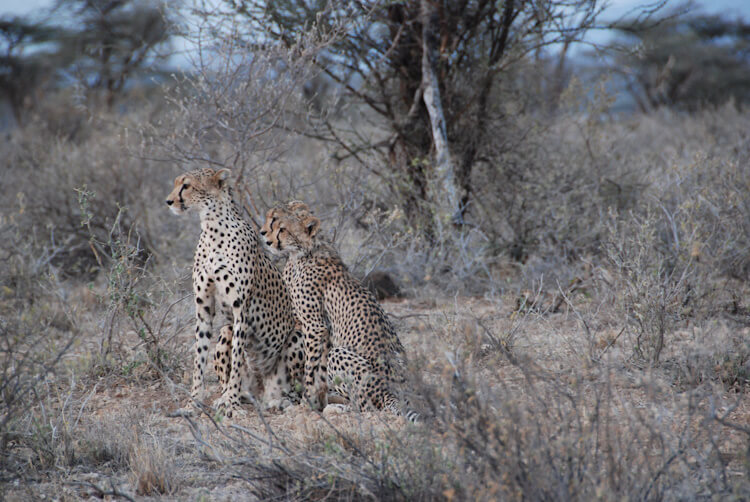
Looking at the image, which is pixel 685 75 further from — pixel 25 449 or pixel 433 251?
pixel 25 449

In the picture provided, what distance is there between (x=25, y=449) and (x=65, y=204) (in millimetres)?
4966

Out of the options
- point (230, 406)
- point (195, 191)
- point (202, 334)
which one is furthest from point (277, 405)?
point (195, 191)

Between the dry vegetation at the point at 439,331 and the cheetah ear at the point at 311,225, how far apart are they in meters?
0.75

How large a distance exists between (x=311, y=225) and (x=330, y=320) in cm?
59

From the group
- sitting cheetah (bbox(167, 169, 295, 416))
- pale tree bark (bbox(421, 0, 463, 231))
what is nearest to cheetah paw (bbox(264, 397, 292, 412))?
sitting cheetah (bbox(167, 169, 295, 416))

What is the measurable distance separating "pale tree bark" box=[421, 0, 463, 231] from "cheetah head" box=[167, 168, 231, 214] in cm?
259

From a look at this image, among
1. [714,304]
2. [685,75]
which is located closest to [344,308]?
[714,304]

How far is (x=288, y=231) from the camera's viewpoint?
174 inches

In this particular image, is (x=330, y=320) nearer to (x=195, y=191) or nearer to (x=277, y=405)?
(x=277, y=405)

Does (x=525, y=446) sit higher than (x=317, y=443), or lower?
higher

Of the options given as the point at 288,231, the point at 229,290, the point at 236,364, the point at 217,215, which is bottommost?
the point at 236,364

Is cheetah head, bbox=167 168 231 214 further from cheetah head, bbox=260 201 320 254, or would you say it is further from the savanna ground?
cheetah head, bbox=260 201 320 254

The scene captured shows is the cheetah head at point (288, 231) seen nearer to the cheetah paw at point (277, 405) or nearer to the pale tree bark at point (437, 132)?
the cheetah paw at point (277, 405)

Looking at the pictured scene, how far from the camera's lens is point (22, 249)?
564 centimetres
